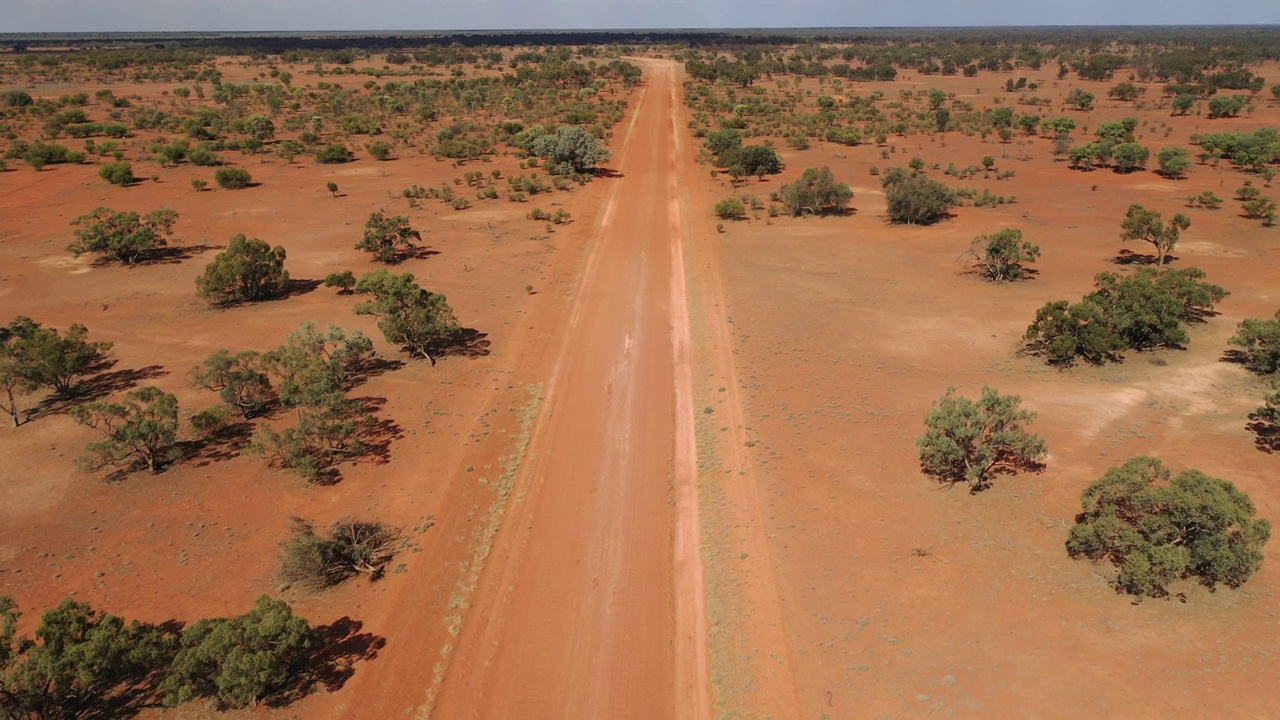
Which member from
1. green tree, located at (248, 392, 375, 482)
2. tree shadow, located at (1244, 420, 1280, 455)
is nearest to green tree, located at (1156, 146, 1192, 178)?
tree shadow, located at (1244, 420, 1280, 455)

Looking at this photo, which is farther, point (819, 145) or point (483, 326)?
point (819, 145)

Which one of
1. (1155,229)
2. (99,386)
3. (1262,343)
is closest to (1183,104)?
(1155,229)

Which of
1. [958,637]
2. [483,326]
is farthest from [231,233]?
[958,637]

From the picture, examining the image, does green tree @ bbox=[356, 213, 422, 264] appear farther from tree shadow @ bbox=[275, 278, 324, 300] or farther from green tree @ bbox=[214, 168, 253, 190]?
green tree @ bbox=[214, 168, 253, 190]

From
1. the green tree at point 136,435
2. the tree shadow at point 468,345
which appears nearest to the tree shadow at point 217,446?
the green tree at point 136,435

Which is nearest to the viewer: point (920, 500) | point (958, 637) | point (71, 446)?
point (958, 637)

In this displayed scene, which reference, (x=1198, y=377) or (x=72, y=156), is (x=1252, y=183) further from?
(x=72, y=156)

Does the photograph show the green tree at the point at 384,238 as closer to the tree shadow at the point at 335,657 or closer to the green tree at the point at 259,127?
the tree shadow at the point at 335,657
